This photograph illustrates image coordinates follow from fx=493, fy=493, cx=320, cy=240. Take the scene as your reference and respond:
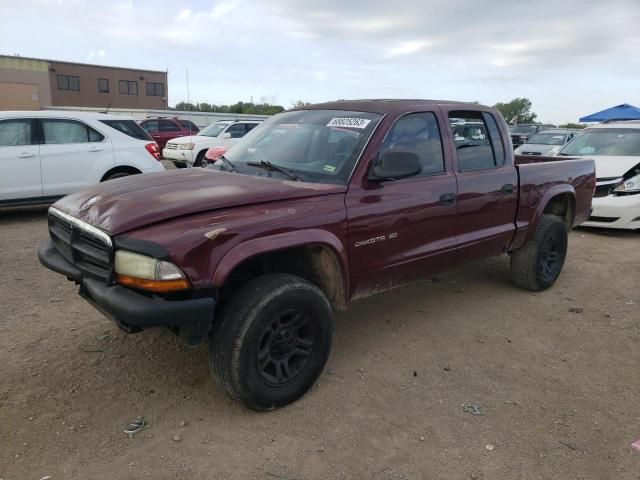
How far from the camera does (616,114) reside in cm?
1933

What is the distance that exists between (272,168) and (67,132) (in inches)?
222

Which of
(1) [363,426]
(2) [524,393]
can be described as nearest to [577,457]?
(2) [524,393]

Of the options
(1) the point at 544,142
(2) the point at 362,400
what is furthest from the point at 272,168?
(1) the point at 544,142

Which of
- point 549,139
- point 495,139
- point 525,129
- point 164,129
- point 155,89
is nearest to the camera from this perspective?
point 495,139

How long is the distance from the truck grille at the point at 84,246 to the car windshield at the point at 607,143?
27.6 feet

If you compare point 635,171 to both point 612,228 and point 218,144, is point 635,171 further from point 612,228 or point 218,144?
point 218,144

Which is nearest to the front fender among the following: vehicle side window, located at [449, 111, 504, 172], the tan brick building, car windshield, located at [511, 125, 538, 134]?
vehicle side window, located at [449, 111, 504, 172]

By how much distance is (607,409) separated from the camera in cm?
303

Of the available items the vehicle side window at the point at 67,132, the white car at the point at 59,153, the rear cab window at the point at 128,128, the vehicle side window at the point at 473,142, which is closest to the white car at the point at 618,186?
the vehicle side window at the point at 473,142

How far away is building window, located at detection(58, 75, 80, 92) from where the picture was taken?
52094mm

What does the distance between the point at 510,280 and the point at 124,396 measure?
4.05m

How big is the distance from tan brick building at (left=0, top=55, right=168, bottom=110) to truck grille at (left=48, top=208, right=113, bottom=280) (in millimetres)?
50962

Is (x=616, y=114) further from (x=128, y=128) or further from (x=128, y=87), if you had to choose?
(x=128, y=87)

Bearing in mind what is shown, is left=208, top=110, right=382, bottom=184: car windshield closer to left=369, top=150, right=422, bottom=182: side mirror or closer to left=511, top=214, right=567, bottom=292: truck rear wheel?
left=369, top=150, right=422, bottom=182: side mirror
